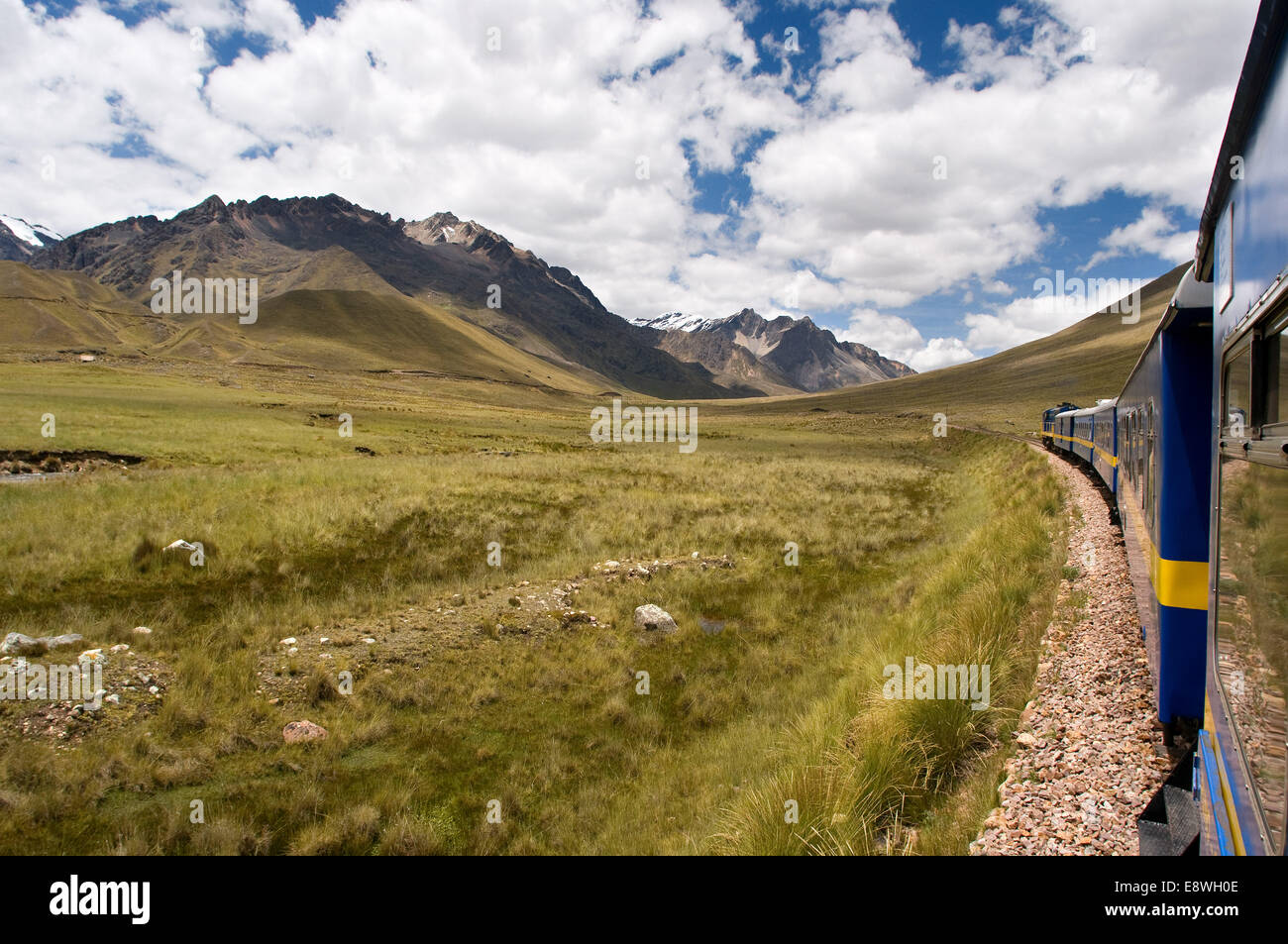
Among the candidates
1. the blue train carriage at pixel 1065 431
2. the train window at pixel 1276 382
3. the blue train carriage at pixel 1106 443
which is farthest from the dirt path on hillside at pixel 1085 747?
the blue train carriage at pixel 1065 431

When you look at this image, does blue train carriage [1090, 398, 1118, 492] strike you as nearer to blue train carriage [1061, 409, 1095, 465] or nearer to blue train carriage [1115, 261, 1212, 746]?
blue train carriage [1061, 409, 1095, 465]

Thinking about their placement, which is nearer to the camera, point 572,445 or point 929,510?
point 929,510

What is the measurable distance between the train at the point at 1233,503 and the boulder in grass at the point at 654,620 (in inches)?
315

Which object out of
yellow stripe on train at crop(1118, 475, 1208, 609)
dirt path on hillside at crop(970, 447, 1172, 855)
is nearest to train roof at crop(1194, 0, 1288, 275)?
yellow stripe on train at crop(1118, 475, 1208, 609)

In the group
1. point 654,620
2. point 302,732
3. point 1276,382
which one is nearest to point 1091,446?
point 654,620

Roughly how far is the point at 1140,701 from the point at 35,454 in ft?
116

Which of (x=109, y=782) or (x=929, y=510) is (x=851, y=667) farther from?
→ (x=929, y=510)

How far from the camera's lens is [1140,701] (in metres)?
→ 5.81

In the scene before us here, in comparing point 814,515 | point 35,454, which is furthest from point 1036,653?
point 35,454

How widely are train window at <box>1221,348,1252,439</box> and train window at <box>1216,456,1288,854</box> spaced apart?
0.18 m

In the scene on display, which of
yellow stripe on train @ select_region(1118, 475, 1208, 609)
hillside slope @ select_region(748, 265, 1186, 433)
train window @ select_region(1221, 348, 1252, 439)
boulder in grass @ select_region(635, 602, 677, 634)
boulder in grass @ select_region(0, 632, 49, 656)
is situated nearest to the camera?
train window @ select_region(1221, 348, 1252, 439)

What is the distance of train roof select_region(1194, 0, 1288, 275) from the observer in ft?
8.10

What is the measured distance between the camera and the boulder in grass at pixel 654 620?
11922 millimetres

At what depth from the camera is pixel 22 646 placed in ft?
27.0
